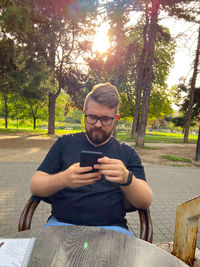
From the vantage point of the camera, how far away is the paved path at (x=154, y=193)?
3400mm

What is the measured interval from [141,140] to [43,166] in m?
12.0

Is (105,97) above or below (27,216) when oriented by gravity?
above

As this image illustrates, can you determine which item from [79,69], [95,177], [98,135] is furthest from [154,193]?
[79,69]

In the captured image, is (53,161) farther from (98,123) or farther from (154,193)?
(154,193)

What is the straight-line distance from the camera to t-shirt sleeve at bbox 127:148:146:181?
1.80m

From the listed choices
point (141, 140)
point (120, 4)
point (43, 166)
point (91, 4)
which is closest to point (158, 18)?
point (120, 4)

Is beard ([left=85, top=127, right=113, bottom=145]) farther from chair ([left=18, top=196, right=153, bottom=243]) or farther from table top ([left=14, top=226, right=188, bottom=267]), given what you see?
table top ([left=14, top=226, right=188, bottom=267])

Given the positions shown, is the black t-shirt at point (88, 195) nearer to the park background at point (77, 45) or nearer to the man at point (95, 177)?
the man at point (95, 177)

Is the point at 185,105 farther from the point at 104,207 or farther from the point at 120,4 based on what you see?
the point at 104,207

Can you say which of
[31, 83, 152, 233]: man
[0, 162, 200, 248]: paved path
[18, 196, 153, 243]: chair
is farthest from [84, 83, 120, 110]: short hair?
[0, 162, 200, 248]: paved path

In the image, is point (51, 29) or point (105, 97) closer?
point (105, 97)

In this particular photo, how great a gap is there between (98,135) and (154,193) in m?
3.92

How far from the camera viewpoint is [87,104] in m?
1.92

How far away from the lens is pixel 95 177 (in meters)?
1.37
